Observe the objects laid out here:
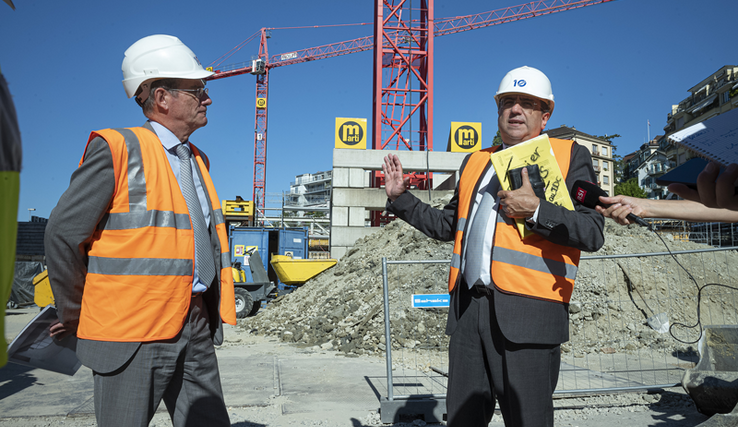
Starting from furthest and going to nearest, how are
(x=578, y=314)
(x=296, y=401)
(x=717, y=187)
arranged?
1. (x=578, y=314)
2. (x=296, y=401)
3. (x=717, y=187)

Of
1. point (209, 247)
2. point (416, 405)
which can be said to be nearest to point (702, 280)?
point (416, 405)

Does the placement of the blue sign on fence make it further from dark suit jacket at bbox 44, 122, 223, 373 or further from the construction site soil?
dark suit jacket at bbox 44, 122, 223, 373

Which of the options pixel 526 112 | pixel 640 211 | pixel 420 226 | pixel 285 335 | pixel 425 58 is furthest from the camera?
pixel 425 58

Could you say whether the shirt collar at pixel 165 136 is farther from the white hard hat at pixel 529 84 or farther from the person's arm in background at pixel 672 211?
the person's arm in background at pixel 672 211

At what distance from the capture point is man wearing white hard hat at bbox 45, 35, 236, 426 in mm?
1782

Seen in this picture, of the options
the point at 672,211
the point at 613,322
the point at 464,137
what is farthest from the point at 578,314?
the point at 464,137

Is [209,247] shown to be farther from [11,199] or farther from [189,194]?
[11,199]

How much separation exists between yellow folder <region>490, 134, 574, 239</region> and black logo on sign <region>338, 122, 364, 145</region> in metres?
21.5

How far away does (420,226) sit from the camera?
2682 mm

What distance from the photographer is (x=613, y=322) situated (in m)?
8.19

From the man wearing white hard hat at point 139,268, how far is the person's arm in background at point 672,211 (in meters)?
1.74

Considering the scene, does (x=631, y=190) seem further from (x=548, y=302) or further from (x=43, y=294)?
(x=43, y=294)

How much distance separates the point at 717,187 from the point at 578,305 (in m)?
7.30

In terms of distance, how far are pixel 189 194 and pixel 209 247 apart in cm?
25
